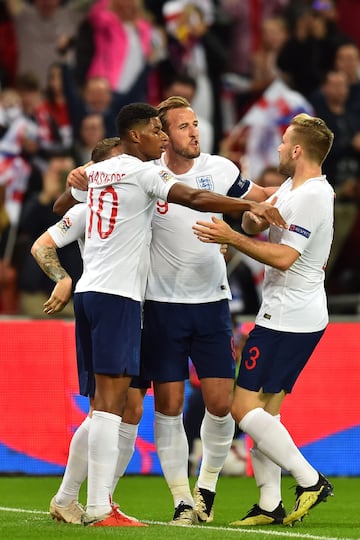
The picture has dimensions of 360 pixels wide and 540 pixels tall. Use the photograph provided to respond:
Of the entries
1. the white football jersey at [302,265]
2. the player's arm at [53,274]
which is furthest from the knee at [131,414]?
the white football jersey at [302,265]

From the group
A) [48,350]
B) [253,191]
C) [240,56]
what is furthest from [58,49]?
[253,191]

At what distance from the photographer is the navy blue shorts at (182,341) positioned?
8.91 m

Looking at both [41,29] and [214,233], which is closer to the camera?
[214,233]

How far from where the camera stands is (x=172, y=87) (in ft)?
52.6

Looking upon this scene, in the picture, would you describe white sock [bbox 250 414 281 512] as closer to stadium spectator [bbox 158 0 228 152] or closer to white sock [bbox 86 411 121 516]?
white sock [bbox 86 411 121 516]

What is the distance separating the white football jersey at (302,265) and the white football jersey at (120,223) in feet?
2.77

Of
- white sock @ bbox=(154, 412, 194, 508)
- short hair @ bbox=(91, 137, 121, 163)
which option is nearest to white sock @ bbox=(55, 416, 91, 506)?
white sock @ bbox=(154, 412, 194, 508)

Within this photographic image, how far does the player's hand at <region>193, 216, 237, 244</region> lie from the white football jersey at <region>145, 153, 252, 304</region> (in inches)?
28.7

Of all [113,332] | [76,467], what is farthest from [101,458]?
[113,332]

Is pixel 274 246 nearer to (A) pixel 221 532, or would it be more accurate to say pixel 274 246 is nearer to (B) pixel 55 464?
(A) pixel 221 532

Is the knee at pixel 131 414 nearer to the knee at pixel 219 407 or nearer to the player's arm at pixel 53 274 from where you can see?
the knee at pixel 219 407

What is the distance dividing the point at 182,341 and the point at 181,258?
546 mm

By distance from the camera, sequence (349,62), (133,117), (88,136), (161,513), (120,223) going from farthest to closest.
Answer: (349,62) < (88,136) < (161,513) < (133,117) < (120,223)

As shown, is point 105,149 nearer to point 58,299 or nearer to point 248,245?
point 58,299
